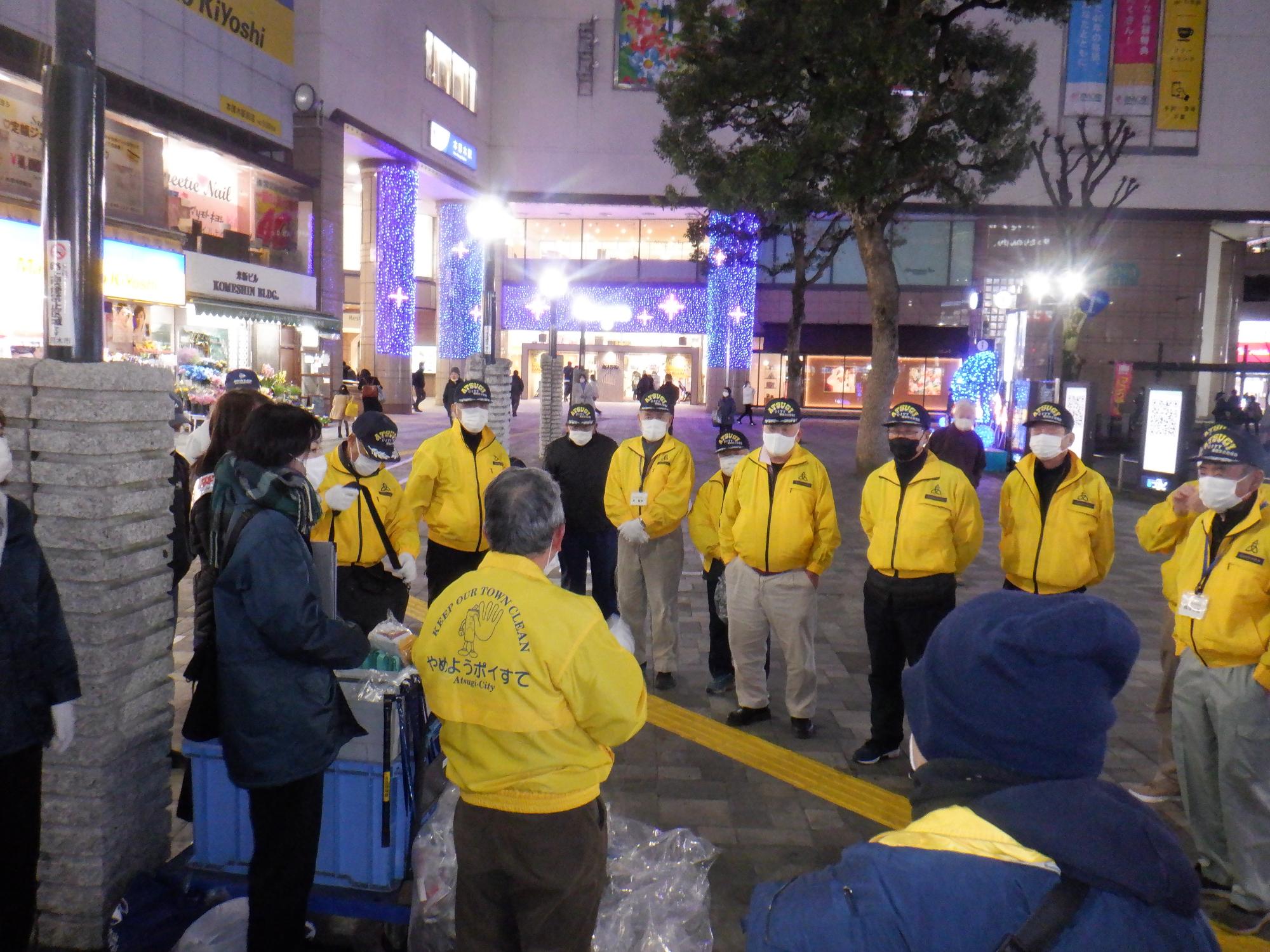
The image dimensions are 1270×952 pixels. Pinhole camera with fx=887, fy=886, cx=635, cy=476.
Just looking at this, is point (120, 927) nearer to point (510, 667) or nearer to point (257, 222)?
point (510, 667)

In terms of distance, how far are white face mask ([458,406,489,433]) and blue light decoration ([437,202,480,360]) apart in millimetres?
30054

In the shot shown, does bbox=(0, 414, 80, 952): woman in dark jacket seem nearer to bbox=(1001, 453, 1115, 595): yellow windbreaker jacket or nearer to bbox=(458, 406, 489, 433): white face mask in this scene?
bbox=(458, 406, 489, 433): white face mask

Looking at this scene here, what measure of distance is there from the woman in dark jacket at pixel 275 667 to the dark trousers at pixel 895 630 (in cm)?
308

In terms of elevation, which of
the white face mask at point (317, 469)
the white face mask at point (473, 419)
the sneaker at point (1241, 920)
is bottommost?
the sneaker at point (1241, 920)

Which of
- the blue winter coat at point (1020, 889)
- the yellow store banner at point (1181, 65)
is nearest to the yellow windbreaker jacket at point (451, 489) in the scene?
the blue winter coat at point (1020, 889)

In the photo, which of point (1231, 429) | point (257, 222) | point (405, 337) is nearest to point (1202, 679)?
point (1231, 429)

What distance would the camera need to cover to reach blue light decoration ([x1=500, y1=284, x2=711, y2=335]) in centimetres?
4188

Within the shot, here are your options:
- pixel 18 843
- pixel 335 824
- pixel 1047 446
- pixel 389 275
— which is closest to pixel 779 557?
pixel 1047 446

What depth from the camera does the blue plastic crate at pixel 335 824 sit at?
10.3 feet

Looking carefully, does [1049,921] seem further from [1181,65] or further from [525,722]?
[1181,65]

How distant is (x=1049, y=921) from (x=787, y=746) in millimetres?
4300

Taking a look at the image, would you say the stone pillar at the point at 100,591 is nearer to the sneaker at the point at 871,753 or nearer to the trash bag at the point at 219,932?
the trash bag at the point at 219,932

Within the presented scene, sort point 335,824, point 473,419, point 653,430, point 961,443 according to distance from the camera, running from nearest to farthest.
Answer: point 335,824
point 473,419
point 653,430
point 961,443

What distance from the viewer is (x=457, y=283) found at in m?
35.5
